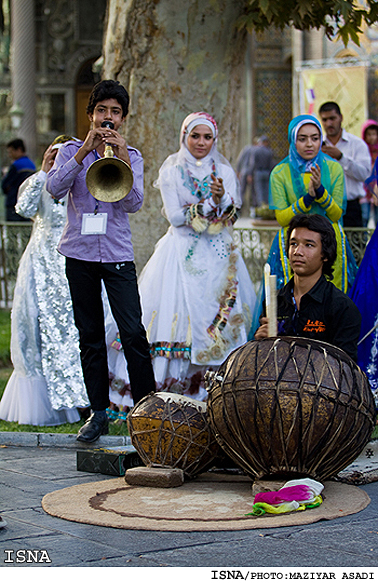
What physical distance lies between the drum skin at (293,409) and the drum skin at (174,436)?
31cm

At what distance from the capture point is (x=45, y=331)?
5980 mm

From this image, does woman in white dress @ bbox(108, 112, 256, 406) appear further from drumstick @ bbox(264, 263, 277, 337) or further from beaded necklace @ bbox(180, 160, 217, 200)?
drumstick @ bbox(264, 263, 277, 337)

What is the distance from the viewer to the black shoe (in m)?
5.08

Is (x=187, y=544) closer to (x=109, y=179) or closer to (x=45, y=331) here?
(x=109, y=179)

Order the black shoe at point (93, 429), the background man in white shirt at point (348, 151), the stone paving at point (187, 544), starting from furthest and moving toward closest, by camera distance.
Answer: the background man in white shirt at point (348, 151) → the black shoe at point (93, 429) → the stone paving at point (187, 544)

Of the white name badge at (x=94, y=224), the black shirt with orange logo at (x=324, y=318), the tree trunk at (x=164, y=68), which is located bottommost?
the black shirt with orange logo at (x=324, y=318)

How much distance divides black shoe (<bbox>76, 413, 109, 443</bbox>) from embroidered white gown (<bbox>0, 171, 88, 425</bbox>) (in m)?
0.73

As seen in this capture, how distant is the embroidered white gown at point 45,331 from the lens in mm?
5922

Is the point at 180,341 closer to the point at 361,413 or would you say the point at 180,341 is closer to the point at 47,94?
the point at 361,413

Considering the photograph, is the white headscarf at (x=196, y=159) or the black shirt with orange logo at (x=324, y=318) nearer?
the black shirt with orange logo at (x=324, y=318)

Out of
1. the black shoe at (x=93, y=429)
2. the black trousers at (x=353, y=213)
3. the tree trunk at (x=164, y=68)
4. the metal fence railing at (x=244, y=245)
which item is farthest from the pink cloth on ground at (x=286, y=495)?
the black trousers at (x=353, y=213)

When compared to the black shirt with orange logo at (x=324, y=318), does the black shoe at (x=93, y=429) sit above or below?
below

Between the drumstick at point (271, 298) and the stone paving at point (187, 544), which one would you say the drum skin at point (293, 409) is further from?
the stone paving at point (187, 544)

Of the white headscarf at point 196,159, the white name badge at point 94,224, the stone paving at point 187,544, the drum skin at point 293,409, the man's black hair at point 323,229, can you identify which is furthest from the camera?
the white headscarf at point 196,159
